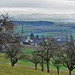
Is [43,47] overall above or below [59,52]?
above

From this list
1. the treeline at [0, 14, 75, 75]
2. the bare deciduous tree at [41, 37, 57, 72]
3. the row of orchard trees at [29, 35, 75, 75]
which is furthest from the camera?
the bare deciduous tree at [41, 37, 57, 72]

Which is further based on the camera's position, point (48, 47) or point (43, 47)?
point (43, 47)

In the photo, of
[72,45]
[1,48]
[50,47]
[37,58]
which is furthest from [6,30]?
[37,58]

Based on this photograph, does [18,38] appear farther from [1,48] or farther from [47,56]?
[47,56]

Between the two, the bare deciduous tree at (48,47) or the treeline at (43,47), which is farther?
the bare deciduous tree at (48,47)

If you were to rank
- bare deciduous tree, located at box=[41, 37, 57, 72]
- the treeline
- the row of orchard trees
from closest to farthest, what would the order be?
the treeline
the row of orchard trees
bare deciduous tree, located at box=[41, 37, 57, 72]

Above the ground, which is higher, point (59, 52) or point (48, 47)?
point (48, 47)

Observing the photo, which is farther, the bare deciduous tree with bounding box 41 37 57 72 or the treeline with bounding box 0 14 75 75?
the bare deciduous tree with bounding box 41 37 57 72

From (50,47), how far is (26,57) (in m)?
9.03

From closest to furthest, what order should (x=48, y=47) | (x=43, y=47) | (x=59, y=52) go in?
1. (x=59, y=52)
2. (x=48, y=47)
3. (x=43, y=47)

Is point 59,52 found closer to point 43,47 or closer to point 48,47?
point 48,47

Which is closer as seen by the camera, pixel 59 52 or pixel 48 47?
pixel 59 52

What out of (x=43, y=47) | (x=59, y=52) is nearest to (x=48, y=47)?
(x=43, y=47)

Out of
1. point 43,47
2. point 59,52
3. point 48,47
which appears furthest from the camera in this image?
point 43,47
